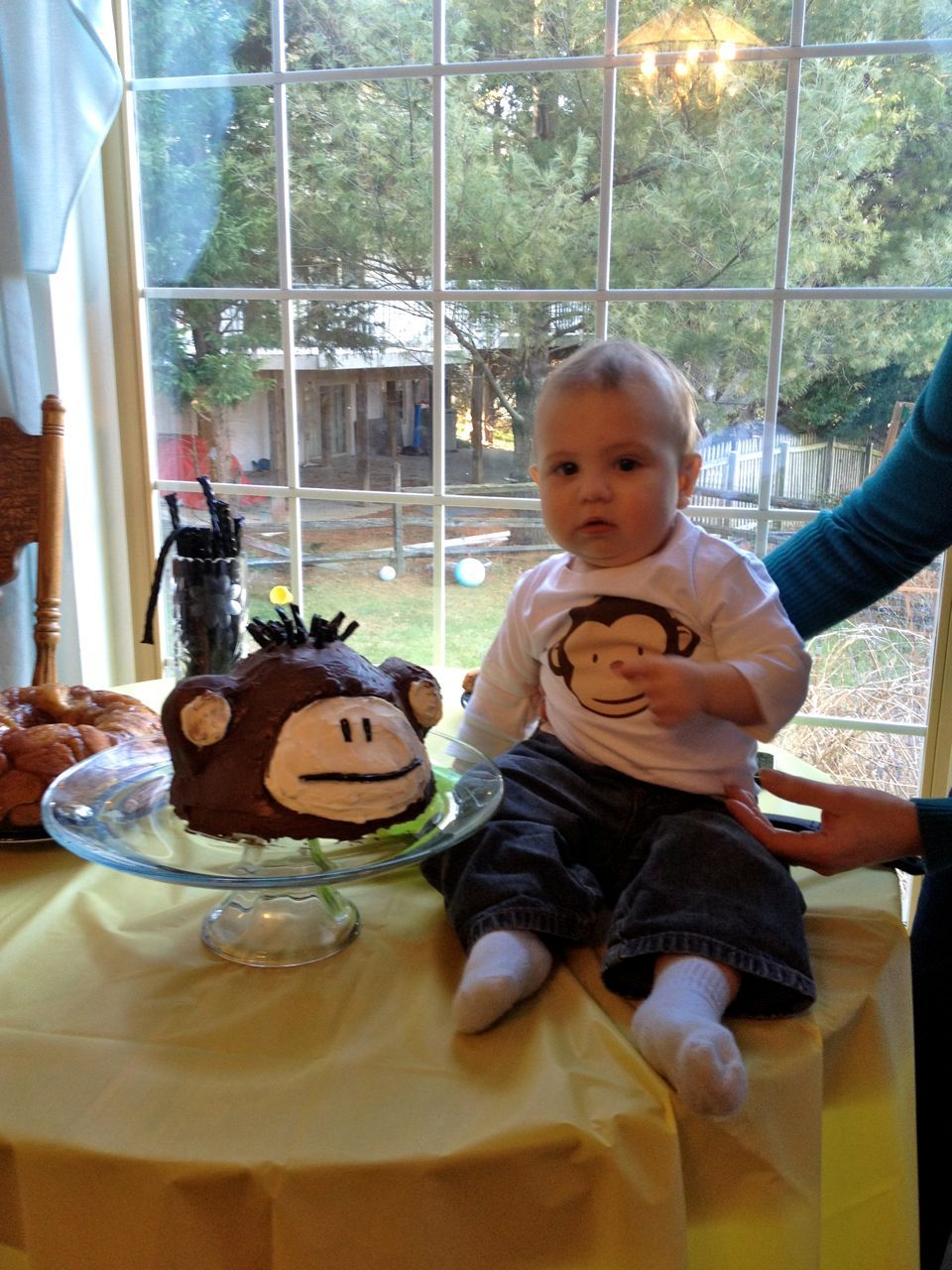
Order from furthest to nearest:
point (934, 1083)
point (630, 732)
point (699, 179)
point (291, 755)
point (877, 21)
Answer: point (699, 179) < point (877, 21) < point (934, 1083) < point (630, 732) < point (291, 755)

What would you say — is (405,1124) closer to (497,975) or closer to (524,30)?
(497,975)

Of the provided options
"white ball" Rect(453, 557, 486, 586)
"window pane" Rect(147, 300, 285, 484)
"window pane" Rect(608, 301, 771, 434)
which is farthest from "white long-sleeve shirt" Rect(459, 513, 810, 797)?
"window pane" Rect(147, 300, 285, 484)

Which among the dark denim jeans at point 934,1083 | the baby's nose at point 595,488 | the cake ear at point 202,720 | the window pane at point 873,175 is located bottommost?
the dark denim jeans at point 934,1083

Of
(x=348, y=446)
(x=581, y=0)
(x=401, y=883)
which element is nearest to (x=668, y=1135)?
(x=401, y=883)

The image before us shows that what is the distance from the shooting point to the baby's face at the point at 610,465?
103 cm

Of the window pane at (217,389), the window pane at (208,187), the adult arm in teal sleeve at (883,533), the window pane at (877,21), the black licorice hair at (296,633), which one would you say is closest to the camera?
the black licorice hair at (296,633)

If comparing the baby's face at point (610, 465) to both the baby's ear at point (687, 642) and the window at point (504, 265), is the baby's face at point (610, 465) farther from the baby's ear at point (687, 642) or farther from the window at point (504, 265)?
the window at point (504, 265)

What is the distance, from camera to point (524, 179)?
1.94 metres

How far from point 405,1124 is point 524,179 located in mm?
1753

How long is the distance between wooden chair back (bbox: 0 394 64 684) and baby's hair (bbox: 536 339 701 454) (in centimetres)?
109

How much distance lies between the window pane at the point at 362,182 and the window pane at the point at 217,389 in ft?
0.62

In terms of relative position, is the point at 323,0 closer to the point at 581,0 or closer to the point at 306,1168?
the point at 581,0

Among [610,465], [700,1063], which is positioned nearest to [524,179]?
[610,465]

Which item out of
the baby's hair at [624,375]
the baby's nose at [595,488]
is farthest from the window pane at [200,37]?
the baby's nose at [595,488]
